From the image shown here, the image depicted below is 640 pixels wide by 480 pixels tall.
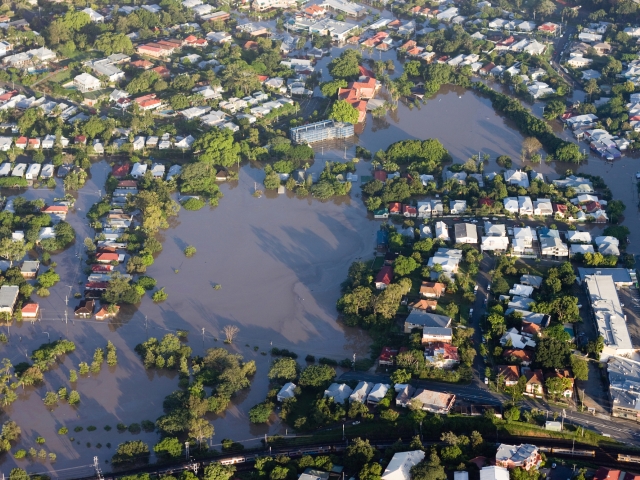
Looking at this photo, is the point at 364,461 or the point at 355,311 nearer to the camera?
the point at 364,461

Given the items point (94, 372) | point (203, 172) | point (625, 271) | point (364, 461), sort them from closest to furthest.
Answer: point (364, 461) → point (94, 372) → point (625, 271) → point (203, 172)

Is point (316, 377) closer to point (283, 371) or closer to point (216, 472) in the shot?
point (283, 371)

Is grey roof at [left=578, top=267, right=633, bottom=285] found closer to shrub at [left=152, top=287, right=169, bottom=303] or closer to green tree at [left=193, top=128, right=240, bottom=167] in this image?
shrub at [left=152, top=287, right=169, bottom=303]

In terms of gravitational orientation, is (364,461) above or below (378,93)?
above

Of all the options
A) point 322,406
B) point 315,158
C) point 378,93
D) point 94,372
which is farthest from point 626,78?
point 94,372

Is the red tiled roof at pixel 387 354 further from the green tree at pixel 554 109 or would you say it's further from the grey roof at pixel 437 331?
the green tree at pixel 554 109

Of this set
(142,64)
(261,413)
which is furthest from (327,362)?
(142,64)

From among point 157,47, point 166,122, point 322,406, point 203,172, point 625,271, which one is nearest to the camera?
point 322,406

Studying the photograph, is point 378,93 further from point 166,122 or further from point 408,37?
point 166,122

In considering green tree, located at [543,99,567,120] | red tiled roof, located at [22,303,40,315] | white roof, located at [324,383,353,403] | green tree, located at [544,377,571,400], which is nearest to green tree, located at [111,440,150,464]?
white roof, located at [324,383,353,403]
